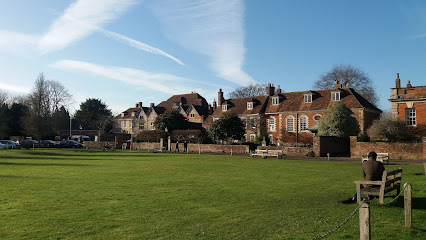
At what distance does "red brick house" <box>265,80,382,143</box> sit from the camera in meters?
49.6

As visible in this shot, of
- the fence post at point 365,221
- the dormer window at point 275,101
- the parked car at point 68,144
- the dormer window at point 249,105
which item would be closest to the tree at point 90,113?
the parked car at point 68,144

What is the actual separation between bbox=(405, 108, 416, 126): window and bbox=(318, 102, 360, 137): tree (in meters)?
5.33

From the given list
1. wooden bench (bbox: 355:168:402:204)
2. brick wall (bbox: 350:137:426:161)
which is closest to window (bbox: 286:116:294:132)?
brick wall (bbox: 350:137:426:161)

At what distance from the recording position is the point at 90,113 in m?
101

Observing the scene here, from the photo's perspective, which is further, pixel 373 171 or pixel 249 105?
pixel 249 105

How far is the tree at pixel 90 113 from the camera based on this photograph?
10075 centimetres

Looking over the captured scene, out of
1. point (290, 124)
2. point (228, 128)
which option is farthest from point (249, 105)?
point (228, 128)

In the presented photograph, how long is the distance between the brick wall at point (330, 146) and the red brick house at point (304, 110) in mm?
10738

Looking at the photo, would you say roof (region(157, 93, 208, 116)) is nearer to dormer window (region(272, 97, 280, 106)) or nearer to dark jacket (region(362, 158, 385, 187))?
dormer window (region(272, 97, 280, 106))

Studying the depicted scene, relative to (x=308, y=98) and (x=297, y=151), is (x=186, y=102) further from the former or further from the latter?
(x=297, y=151)

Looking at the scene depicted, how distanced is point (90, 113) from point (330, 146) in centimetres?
7933

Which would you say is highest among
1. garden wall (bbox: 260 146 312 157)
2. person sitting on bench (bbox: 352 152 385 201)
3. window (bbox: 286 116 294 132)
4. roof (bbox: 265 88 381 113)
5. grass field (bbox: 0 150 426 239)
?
roof (bbox: 265 88 381 113)

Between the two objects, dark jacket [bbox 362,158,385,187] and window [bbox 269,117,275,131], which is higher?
window [bbox 269,117,275,131]

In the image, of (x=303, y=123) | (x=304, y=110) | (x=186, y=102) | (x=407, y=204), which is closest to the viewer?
(x=407, y=204)
